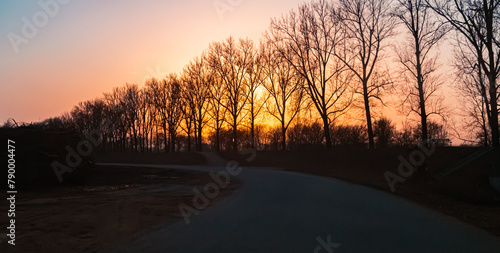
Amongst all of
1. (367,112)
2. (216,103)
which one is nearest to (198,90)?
(216,103)

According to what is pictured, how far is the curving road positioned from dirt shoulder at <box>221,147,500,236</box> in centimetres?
147

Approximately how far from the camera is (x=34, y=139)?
21.6m

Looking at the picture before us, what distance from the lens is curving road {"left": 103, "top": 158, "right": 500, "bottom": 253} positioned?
7.18 m

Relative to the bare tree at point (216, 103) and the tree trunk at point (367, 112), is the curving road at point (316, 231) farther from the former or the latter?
the bare tree at point (216, 103)

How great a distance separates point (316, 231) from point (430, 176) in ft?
58.9

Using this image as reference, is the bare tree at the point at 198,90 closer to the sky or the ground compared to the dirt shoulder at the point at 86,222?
closer to the sky

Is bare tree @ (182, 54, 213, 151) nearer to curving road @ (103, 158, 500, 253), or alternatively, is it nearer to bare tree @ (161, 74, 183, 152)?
bare tree @ (161, 74, 183, 152)

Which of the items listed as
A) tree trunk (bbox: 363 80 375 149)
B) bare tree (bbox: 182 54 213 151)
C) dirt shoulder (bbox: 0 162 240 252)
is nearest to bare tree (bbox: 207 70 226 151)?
bare tree (bbox: 182 54 213 151)

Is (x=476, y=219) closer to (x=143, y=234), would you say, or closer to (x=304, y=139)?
(x=143, y=234)

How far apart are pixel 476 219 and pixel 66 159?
2185 cm

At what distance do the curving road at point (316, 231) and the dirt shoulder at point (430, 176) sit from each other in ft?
4.82

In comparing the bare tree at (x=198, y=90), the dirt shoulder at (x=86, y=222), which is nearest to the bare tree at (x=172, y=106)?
the bare tree at (x=198, y=90)

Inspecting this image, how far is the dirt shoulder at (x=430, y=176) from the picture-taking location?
13383mm

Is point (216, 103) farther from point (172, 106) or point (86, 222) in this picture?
point (86, 222)
